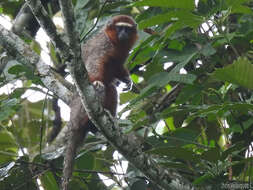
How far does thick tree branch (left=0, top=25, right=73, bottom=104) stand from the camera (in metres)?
4.01

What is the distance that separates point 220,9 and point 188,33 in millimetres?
598

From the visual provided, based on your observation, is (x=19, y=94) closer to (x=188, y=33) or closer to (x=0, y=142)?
(x=0, y=142)

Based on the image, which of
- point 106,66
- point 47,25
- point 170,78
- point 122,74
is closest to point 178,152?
point 170,78

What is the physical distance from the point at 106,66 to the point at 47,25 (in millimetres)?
2208

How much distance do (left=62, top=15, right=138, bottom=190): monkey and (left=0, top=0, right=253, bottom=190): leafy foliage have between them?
0.59 feet

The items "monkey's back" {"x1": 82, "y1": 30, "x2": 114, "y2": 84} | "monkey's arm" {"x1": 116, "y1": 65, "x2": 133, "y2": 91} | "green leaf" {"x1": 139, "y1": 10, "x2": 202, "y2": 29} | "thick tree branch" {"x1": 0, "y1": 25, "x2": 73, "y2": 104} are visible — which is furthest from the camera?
"monkey's arm" {"x1": 116, "y1": 65, "x2": 133, "y2": 91}

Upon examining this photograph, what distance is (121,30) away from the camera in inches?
211

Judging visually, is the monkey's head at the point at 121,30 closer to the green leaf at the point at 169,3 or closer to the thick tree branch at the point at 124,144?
the thick tree branch at the point at 124,144

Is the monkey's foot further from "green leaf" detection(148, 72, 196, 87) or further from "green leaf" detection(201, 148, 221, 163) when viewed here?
"green leaf" detection(201, 148, 221, 163)

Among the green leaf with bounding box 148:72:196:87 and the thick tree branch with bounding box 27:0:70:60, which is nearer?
the thick tree branch with bounding box 27:0:70:60

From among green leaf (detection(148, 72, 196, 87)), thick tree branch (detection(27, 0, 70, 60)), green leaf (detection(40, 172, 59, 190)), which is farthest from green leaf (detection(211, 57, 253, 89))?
green leaf (detection(40, 172, 59, 190))

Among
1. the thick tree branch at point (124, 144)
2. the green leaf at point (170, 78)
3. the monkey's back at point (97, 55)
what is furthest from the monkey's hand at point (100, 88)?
the green leaf at point (170, 78)

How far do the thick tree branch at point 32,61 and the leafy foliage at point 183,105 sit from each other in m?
0.12

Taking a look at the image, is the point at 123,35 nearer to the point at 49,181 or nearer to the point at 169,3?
the point at 49,181
